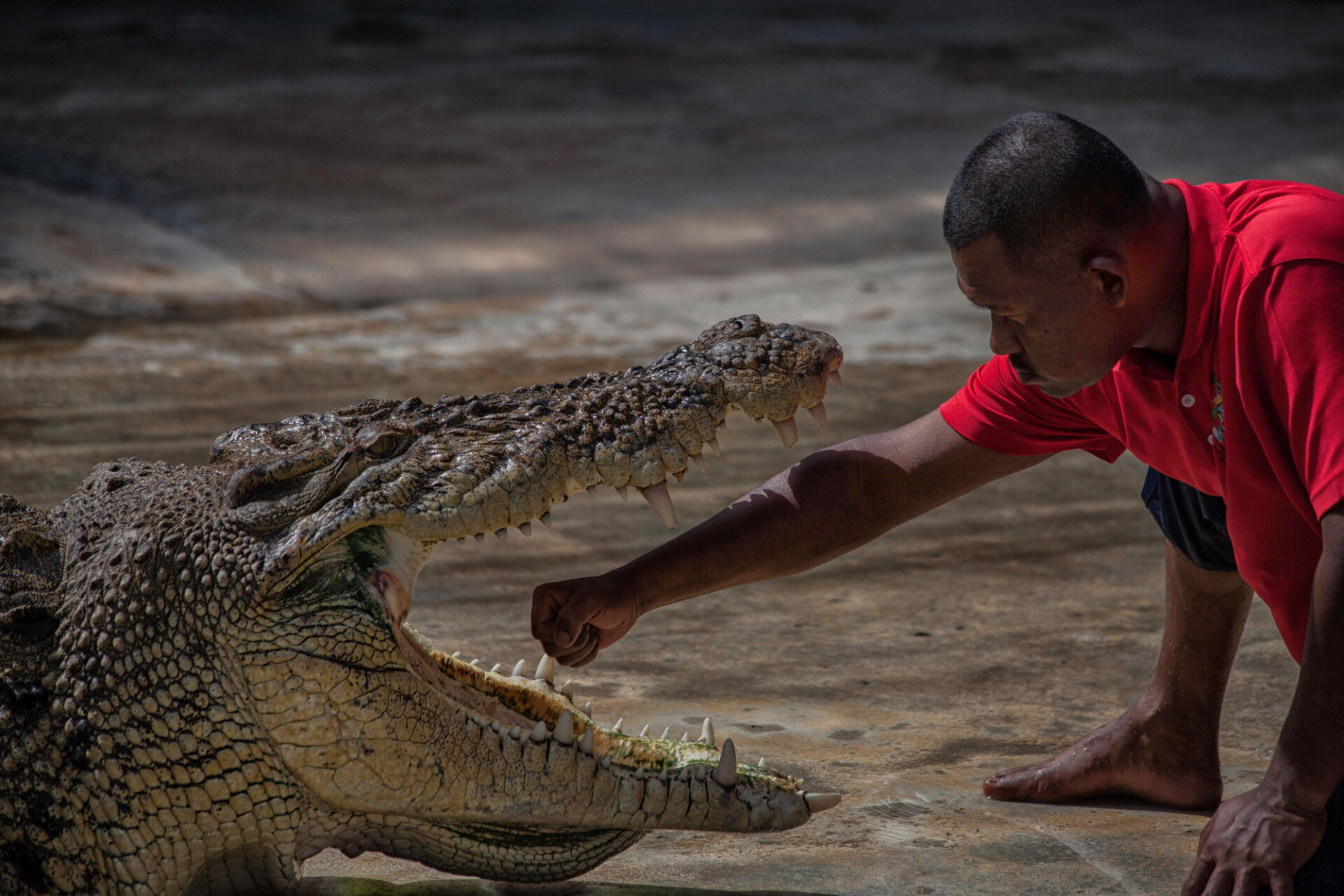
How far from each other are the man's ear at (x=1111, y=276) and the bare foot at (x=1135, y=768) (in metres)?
1.04

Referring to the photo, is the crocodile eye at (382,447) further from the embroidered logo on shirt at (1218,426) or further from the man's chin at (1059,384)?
the embroidered logo on shirt at (1218,426)

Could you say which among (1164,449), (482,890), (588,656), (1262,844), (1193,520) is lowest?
(482,890)

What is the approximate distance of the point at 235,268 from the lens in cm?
835

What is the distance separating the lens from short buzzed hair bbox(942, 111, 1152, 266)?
6.81ft

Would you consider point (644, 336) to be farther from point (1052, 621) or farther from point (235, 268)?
point (1052, 621)

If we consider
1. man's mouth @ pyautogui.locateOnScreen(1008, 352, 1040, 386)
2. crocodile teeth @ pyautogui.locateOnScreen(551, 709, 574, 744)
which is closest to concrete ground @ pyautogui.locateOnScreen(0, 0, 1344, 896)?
crocodile teeth @ pyautogui.locateOnScreen(551, 709, 574, 744)

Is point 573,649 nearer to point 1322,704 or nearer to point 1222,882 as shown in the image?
point 1222,882

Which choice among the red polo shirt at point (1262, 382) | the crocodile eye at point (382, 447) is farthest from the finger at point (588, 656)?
the red polo shirt at point (1262, 382)

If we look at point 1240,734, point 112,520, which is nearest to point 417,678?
point 112,520

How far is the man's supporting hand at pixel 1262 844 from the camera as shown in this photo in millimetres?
1872

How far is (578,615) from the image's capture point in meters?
2.53

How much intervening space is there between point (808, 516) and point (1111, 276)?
2.72 ft

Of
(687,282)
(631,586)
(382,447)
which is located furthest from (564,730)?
(687,282)

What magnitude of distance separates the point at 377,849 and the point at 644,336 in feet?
16.5
